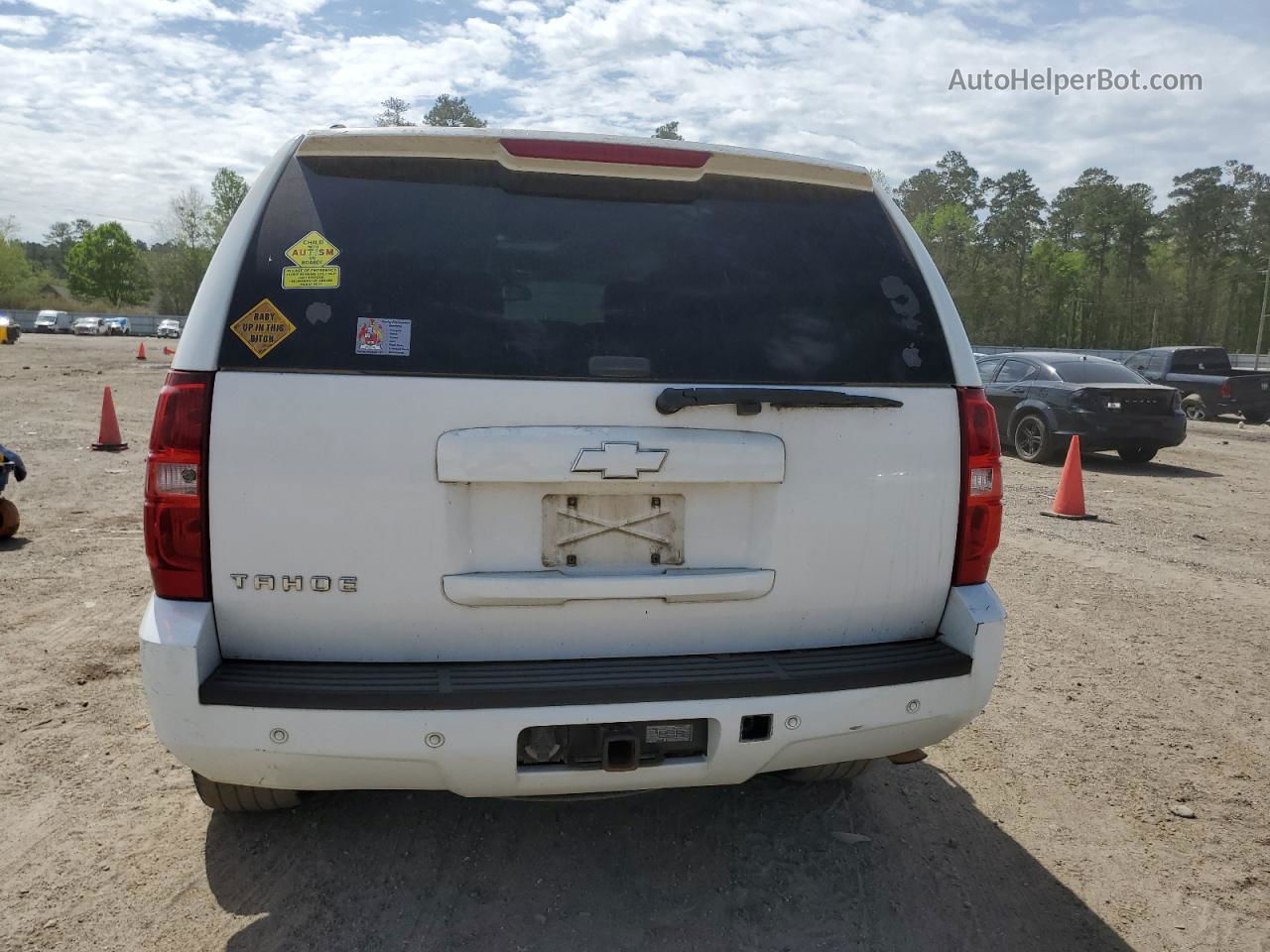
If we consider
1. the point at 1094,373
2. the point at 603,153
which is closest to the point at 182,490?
the point at 603,153

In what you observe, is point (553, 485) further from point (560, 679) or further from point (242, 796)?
point (242, 796)

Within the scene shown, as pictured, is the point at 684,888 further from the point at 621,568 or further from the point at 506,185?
the point at 506,185

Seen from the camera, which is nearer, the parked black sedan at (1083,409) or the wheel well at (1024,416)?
the parked black sedan at (1083,409)

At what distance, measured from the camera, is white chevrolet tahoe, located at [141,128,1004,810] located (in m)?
2.27

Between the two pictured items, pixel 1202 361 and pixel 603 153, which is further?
pixel 1202 361

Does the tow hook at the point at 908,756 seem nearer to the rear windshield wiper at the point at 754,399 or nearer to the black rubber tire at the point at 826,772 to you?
the black rubber tire at the point at 826,772

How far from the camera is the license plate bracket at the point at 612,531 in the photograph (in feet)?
7.86

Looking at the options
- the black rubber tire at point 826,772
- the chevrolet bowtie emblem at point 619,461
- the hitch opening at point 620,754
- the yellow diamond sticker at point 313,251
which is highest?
the yellow diamond sticker at point 313,251

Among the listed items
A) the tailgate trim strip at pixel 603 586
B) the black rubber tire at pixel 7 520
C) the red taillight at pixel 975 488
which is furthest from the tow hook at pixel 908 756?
the black rubber tire at pixel 7 520

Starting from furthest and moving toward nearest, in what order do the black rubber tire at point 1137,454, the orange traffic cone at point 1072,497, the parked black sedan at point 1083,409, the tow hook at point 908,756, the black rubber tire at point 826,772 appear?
the black rubber tire at point 1137,454 < the parked black sedan at point 1083,409 < the orange traffic cone at point 1072,497 < the black rubber tire at point 826,772 < the tow hook at point 908,756

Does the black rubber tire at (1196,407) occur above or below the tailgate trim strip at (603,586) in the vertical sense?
below

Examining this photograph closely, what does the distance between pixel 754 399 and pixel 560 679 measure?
2.92 feet

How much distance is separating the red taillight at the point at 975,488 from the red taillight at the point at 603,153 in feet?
3.41

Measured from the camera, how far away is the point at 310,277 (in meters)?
2.38
